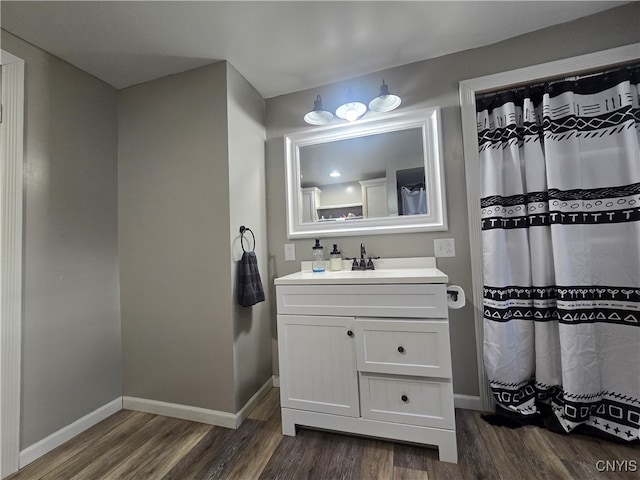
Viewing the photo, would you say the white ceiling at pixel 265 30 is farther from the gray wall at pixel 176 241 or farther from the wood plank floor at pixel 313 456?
the wood plank floor at pixel 313 456

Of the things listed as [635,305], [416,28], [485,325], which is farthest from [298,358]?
[416,28]

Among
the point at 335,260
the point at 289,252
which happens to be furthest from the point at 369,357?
the point at 289,252

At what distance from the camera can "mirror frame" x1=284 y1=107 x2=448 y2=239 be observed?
1826 millimetres

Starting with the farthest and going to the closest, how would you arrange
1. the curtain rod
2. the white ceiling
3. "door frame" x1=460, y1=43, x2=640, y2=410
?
"door frame" x1=460, y1=43, x2=640, y2=410, the curtain rod, the white ceiling

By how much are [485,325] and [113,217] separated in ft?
8.51

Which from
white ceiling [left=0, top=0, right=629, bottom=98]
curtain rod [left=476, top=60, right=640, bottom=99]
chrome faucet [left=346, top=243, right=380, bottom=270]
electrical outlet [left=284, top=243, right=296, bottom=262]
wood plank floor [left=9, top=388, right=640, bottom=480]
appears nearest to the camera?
wood plank floor [left=9, top=388, right=640, bottom=480]

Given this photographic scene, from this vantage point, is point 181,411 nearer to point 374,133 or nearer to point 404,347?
point 404,347

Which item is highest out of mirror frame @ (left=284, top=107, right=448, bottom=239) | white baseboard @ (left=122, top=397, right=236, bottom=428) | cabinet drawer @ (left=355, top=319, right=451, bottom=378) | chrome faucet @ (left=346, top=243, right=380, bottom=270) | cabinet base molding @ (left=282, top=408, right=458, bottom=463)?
mirror frame @ (left=284, top=107, right=448, bottom=239)

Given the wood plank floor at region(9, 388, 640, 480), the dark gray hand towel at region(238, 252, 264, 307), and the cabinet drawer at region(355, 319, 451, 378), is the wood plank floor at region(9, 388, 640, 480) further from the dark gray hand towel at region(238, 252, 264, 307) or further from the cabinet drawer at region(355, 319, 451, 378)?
the dark gray hand towel at region(238, 252, 264, 307)

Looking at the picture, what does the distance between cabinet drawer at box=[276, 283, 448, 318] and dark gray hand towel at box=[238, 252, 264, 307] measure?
0.25 meters

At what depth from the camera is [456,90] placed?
1812 millimetres

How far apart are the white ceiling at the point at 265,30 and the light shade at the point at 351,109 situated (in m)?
0.26

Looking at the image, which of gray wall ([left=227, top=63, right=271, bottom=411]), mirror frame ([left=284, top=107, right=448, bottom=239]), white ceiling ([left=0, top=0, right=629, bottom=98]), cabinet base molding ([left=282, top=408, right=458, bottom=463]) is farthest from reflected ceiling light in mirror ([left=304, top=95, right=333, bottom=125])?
cabinet base molding ([left=282, top=408, right=458, bottom=463])

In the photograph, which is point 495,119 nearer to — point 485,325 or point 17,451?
point 485,325
